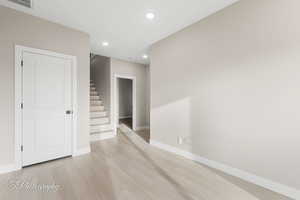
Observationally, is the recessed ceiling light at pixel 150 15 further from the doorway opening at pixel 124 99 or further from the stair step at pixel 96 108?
the doorway opening at pixel 124 99

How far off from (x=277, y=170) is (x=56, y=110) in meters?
3.72

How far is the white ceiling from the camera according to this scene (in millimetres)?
2113

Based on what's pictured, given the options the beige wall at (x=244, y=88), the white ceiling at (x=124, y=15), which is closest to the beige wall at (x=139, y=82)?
the white ceiling at (x=124, y=15)

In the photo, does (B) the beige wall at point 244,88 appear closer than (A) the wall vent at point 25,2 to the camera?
Yes

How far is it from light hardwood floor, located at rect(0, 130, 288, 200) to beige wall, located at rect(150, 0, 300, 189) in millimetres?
379

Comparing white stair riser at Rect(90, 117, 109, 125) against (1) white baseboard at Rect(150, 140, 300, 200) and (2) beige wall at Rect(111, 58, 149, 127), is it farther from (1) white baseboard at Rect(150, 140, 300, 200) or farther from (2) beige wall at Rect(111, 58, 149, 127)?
(1) white baseboard at Rect(150, 140, 300, 200)

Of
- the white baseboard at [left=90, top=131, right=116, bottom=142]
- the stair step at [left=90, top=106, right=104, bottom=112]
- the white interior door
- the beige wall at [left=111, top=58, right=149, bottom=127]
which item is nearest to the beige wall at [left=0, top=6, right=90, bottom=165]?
the white interior door

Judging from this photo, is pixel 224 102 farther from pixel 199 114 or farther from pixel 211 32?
pixel 211 32

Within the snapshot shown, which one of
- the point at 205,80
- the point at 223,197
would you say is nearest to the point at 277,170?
the point at 223,197

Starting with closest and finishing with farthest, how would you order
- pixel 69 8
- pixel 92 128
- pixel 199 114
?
pixel 69 8 < pixel 199 114 < pixel 92 128

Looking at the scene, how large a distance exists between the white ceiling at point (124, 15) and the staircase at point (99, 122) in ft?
8.13

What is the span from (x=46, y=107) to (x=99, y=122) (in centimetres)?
205

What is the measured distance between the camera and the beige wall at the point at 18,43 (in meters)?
2.17

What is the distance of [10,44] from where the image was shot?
7.33 ft
